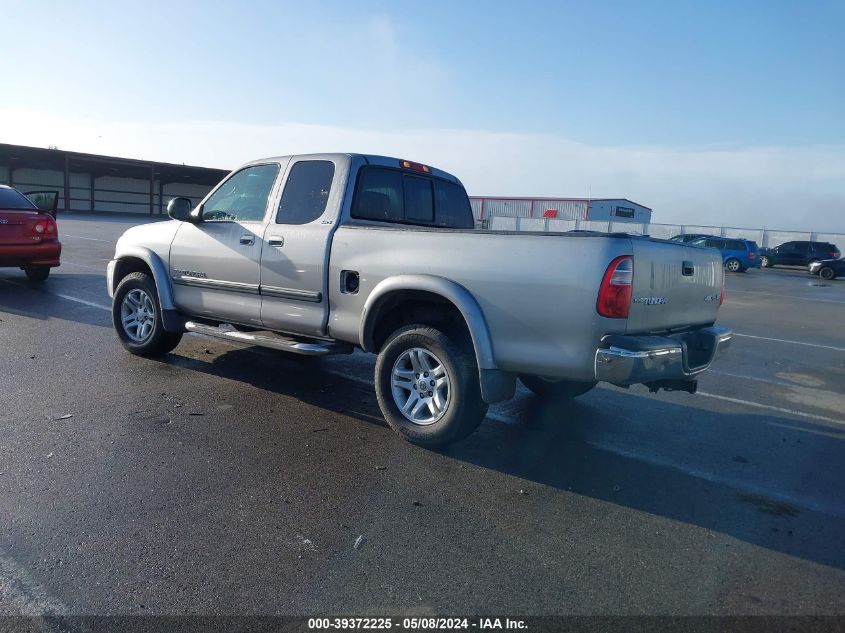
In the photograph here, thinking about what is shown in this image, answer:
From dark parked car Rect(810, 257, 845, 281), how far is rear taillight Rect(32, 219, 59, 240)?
31505mm

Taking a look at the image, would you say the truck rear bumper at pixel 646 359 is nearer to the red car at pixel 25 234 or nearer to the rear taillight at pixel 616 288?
the rear taillight at pixel 616 288

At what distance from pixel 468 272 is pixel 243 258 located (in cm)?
239

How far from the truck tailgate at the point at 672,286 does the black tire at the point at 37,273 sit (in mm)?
10737

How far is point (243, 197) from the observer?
249 inches

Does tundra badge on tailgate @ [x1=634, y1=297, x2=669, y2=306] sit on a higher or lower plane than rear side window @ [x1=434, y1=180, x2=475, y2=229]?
lower

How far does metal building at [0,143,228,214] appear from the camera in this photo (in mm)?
41250

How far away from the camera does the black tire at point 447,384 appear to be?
15.3 feet

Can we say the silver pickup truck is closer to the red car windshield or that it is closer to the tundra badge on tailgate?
the tundra badge on tailgate

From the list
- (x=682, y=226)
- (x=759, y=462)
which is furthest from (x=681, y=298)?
(x=682, y=226)

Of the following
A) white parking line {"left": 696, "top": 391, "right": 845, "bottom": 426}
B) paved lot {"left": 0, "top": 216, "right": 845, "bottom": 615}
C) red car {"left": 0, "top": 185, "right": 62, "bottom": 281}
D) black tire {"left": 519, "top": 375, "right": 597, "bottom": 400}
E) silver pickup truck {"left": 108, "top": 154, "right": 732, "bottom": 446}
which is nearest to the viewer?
paved lot {"left": 0, "top": 216, "right": 845, "bottom": 615}

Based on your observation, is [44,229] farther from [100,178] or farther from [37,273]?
[100,178]

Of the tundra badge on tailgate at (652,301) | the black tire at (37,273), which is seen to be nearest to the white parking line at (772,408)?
the tundra badge on tailgate at (652,301)

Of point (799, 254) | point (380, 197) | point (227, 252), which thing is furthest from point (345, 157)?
point (799, 254)

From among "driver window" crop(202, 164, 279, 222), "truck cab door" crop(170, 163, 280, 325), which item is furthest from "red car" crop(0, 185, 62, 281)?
"driver window" crop(202, 164, 279, 222)
